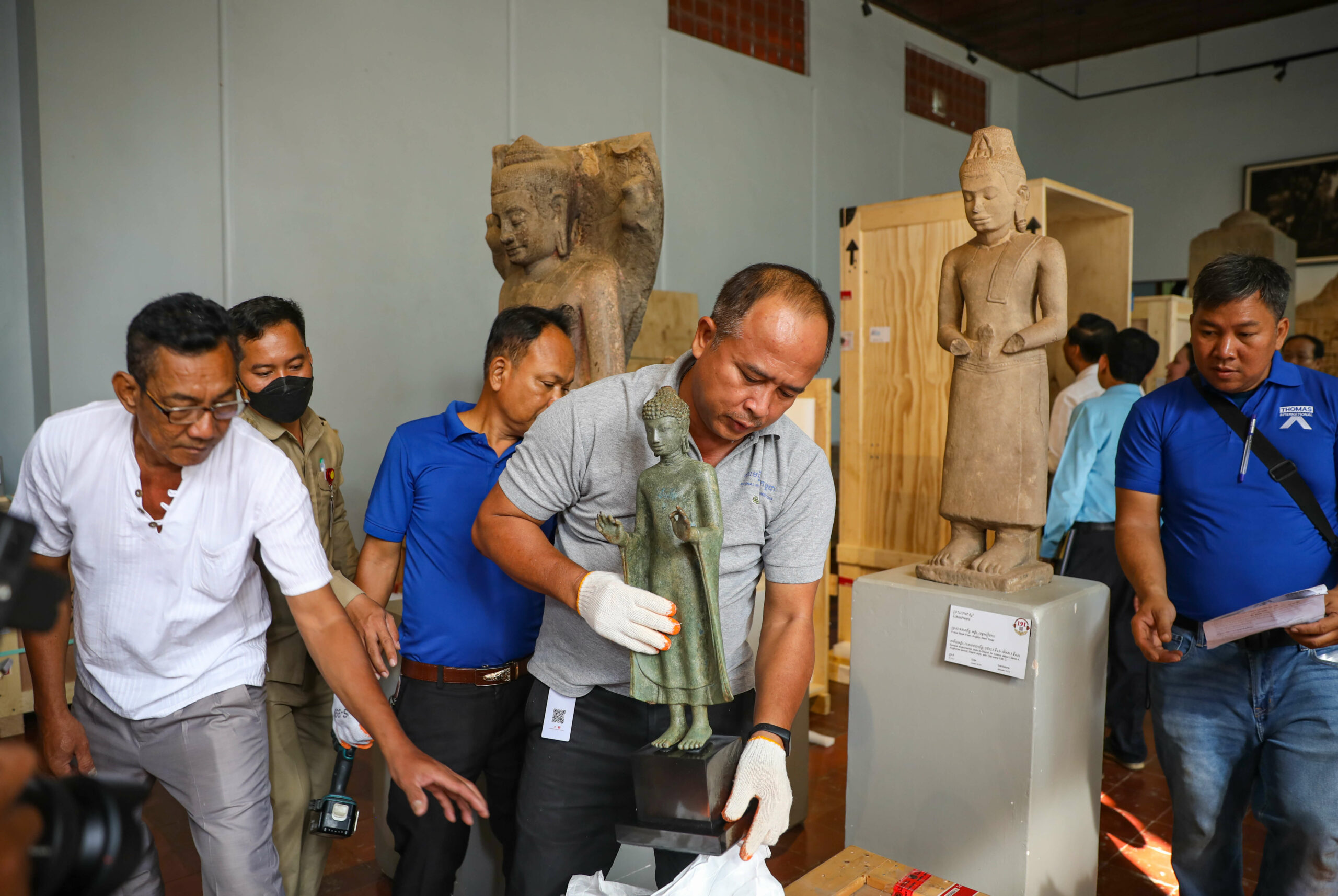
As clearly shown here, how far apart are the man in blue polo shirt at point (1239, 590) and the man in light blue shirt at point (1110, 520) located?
4.82 ft

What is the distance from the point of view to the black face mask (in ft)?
7.83

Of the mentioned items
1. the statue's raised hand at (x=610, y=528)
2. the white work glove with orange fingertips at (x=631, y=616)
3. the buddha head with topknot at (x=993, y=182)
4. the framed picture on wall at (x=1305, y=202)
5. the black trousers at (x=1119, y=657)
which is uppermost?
the framed picture on wall at (x=1305, y=202)

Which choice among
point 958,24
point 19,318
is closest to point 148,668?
point 19,318

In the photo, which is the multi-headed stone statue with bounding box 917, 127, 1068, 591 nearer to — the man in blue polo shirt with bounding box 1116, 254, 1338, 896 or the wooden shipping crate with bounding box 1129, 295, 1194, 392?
the man in blue polo shirt with bounding box 1116, 254, 1338, 896

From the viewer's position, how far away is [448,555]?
2244 millimetres

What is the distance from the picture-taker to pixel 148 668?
1767mm

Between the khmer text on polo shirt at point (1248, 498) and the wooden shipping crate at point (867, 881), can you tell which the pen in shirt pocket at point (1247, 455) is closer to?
the khmer text on polo shirt at point (1248, 498)

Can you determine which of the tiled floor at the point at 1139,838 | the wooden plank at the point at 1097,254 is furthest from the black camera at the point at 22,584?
the wooden plank at the point at 1097,254

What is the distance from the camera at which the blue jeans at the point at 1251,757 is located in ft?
6.93

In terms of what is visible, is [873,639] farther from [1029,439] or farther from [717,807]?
[717,807]

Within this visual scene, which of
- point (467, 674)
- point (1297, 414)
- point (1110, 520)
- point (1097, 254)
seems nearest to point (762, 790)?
point (467, 674)

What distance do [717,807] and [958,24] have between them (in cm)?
1006

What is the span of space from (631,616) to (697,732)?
0.76ft

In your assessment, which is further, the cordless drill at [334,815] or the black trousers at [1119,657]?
the black trousers at [1119,657]
